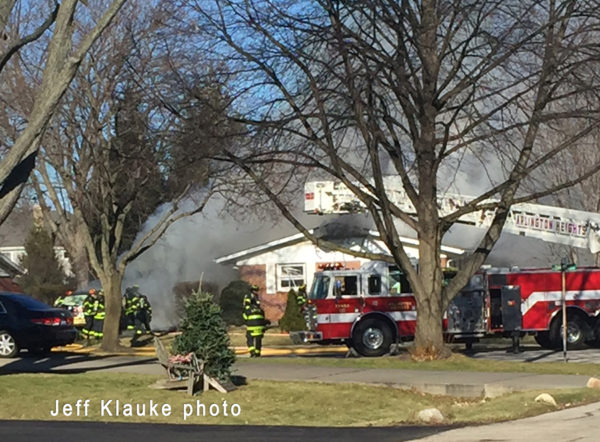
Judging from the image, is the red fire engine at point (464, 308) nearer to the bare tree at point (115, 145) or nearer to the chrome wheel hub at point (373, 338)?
the chrome wheel hub at point (373, 338)

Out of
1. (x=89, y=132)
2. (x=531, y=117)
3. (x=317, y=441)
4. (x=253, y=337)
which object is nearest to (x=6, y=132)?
(x=89, y=132)

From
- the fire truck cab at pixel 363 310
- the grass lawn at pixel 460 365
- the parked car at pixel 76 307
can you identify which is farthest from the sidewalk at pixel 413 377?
the parked car at pixel 76 307

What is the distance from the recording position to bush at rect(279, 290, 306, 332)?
31406 millimetres

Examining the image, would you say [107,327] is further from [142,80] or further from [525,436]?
[525,436]

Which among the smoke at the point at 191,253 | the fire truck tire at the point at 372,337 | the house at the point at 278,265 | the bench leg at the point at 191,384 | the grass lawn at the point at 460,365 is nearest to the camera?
the bench leg at the point at 191,384

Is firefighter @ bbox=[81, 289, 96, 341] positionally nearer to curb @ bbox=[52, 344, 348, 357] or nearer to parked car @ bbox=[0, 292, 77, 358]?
curb @ bbox=[52, 344, 348, 357]

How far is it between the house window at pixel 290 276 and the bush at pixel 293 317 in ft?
16.3

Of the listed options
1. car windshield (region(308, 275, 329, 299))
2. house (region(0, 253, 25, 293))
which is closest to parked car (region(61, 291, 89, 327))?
car windshield (region(308, 275, 329, 299))

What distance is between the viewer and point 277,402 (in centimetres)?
1322

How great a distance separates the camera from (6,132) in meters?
23.9

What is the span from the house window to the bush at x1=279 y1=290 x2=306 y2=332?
195 inches

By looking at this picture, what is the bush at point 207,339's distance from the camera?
13.5m

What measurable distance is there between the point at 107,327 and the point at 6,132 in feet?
17.9

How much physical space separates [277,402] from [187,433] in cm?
275
